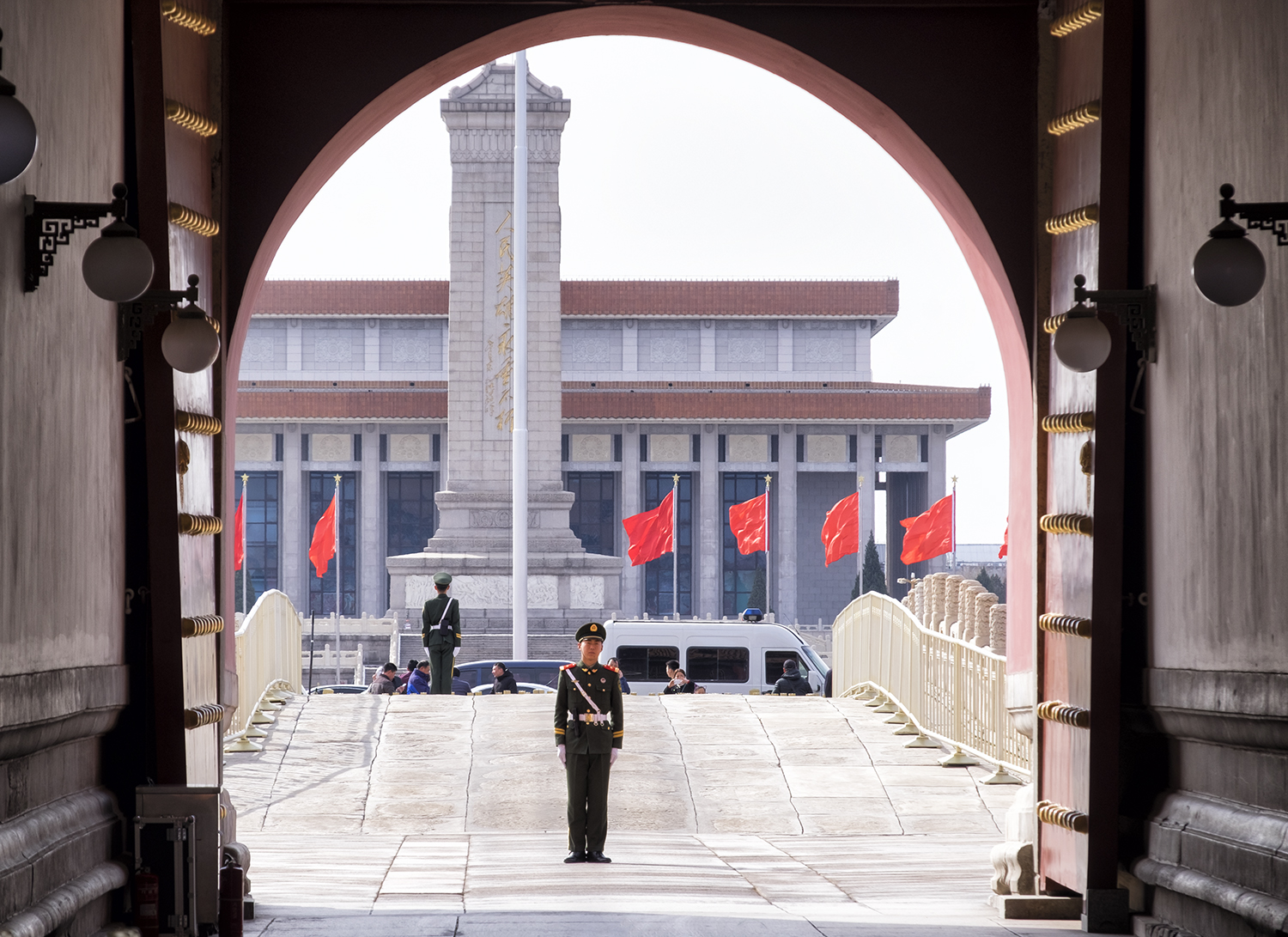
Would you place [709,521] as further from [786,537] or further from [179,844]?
[179,844]

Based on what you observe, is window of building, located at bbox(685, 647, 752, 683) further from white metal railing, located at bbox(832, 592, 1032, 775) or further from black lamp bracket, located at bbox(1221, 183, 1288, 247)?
black lamp bracket, located at bbox(1221, 183, 1288, 247)

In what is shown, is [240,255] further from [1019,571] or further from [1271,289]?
[1271,289]

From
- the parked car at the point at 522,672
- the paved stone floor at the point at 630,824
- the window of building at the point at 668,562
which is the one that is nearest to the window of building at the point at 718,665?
the parked car at the point at 522,672

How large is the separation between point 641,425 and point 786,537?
7347 mm

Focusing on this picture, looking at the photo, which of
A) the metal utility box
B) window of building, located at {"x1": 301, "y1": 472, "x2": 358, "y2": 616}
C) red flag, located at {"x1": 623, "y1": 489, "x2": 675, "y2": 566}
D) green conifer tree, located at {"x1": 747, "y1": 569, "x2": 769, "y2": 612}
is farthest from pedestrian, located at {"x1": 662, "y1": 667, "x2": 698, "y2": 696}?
window of building, located at {"x1": 301, "y1": 472, "x2": 358, "y2": 616}

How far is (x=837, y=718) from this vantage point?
14414 mm

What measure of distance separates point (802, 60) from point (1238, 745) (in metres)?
3.86

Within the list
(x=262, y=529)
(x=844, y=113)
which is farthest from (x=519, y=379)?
(x=262, y=529)

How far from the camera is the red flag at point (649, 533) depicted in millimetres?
34344

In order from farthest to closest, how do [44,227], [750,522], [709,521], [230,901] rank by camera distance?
[709,521]
[750,522]
[230,901]
[44,227]

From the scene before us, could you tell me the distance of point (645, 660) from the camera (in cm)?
2505

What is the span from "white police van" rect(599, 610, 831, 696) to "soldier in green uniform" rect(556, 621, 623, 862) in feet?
52.0

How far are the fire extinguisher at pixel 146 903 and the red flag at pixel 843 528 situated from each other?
2643cm

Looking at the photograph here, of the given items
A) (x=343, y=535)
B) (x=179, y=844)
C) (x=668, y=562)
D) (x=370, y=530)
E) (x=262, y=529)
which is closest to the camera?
(x=179, y=844)
